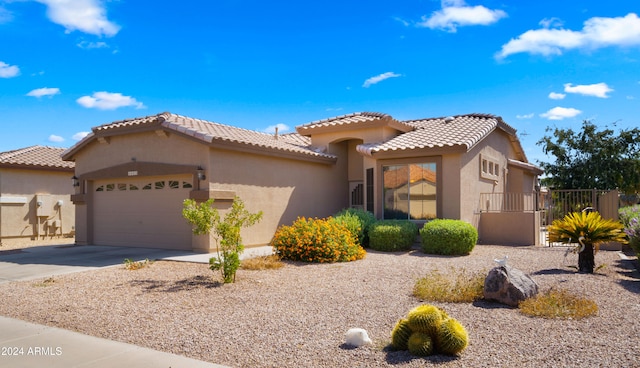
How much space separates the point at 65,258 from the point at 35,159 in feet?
32.6

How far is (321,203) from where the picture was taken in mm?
18609

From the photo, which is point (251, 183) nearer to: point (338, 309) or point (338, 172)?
point (338, 172)

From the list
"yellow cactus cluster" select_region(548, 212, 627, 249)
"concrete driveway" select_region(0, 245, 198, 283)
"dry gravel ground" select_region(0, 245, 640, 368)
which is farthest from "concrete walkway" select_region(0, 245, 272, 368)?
"yellow cactus cluster" select_region(548, 212, 627, 249)

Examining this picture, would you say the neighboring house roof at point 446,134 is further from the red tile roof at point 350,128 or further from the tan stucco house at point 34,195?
the tan stucco house at point 34,195

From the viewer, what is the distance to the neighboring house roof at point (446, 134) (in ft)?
52.1

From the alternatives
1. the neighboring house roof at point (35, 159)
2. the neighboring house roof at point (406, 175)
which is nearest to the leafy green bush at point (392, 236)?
the neighboring house roof at point (406, 175)

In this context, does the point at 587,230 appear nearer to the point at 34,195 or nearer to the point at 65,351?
the point at 65,351

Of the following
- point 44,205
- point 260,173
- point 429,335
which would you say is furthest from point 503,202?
point 44,205

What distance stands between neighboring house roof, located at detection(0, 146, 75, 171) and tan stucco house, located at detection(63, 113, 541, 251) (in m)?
4.22

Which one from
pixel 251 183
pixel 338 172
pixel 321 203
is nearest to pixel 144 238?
pixel 251 183

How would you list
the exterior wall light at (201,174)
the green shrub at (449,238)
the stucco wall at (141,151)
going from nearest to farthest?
the green shrub at (449,238), the exterior wall light at (201,174), the stucco wall at (141,151)

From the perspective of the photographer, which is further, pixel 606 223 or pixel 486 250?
pixel 486 250

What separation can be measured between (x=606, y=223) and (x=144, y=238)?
1286 centimetres

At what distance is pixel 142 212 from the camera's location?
52.3 feet
